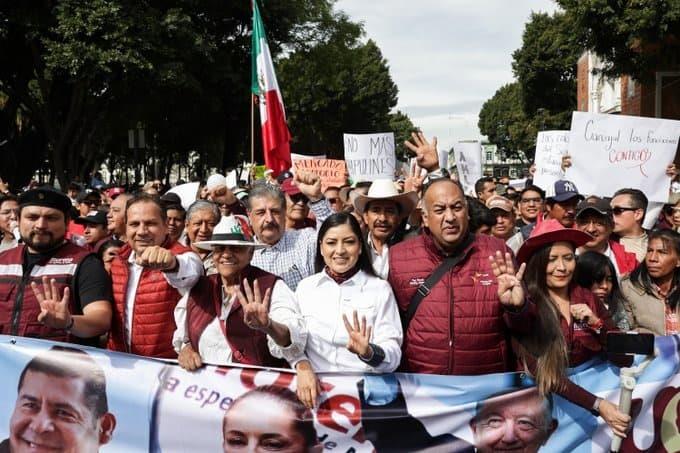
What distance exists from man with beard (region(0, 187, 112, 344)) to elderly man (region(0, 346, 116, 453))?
0.51ft

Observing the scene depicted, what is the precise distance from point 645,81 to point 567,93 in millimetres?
37315

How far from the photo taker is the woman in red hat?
166 inches

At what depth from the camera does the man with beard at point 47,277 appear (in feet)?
14.8

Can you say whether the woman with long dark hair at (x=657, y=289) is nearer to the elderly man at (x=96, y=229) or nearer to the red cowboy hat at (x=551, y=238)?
the red cowboy hat at (x=551, y=238)

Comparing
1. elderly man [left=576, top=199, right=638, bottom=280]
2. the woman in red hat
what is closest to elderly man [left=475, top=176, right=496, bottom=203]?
elderly man [left=576, top=199, right=638, bottom=280]

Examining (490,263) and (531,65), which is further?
(531,65)

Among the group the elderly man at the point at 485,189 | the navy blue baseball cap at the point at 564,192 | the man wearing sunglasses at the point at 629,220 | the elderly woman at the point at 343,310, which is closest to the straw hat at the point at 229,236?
the elderly woman at the point at 343,310

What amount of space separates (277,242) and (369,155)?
6.36m

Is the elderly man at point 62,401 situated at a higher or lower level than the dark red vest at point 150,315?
lower

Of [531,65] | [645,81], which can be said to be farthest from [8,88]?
[531,65]

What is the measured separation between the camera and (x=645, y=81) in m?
24.0

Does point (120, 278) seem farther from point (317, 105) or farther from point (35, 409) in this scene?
point (317, 105)

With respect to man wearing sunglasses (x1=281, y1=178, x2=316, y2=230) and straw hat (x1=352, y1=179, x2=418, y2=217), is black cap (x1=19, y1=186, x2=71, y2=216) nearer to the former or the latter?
straw hat (x1=352, y1=179, x2=418, y2=217)

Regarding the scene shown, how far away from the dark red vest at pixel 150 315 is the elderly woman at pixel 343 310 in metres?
0.82
